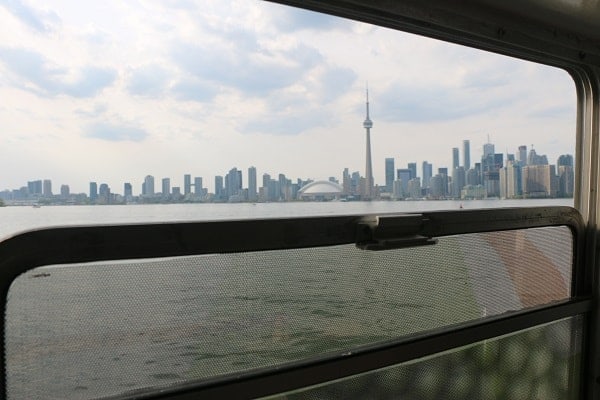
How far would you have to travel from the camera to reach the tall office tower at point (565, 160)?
8.36ft

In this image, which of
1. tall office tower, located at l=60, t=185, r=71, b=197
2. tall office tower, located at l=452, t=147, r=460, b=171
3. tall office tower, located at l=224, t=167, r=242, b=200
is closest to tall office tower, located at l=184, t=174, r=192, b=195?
tall office tower, located at l=224, t=167, r=242, b=200

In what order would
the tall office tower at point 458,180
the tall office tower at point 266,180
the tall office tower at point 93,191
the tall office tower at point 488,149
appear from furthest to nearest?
the tall office tower at point 488,149 < the tall office tower at point 458,180 < the tall office tower at point 266,180 < the tall office tower at point 93,191

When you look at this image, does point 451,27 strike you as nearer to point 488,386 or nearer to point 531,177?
point 531,177

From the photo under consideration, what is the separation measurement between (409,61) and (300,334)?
1171 millimetres

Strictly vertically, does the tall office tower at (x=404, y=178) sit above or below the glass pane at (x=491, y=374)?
above

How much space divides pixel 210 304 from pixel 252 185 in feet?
1.35

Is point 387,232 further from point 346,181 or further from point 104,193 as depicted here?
point 104,193

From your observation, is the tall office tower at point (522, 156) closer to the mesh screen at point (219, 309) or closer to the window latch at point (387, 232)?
the mesh screen at point (219, 309)

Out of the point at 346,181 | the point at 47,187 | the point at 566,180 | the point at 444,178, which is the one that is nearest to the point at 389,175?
the point at 346,181

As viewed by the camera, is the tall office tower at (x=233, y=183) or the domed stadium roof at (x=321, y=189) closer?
the tall office tower at (x=233, y=183)

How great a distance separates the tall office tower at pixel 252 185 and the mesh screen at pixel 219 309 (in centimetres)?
19

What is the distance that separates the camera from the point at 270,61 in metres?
1.62

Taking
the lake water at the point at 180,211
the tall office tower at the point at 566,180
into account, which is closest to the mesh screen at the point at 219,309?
the lake water at the point at 180,211

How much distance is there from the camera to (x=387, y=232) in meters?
1.65
